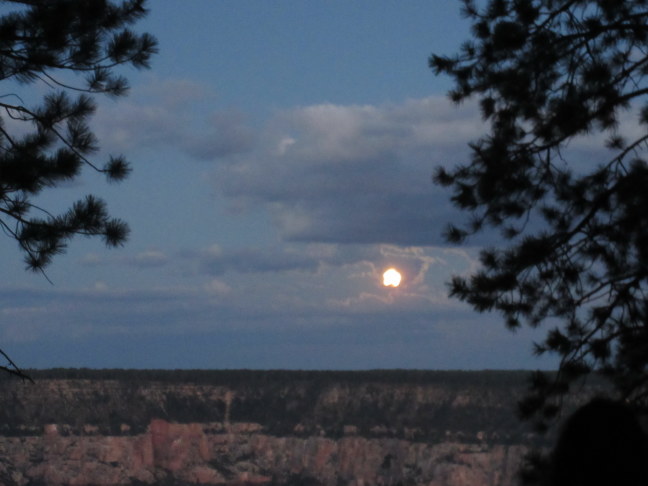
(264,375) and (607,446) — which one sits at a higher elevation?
(264,375)

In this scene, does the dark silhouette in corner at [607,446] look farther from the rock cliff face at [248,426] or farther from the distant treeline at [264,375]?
the distant treeline at [264,375]

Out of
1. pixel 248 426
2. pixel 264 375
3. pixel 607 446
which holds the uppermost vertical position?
pixel 264 375

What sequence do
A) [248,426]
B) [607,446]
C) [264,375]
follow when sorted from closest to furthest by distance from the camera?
[607,446] < [248,426] < [264,375]

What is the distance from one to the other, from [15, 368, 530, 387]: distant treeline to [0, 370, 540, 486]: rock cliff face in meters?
0.10

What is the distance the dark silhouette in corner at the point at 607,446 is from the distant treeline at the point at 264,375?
53.2 m

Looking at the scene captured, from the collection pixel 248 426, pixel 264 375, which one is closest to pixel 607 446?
pixel 248 426

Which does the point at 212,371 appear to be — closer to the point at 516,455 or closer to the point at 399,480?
the point at 399,480

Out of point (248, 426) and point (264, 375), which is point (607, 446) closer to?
point (248, 426)

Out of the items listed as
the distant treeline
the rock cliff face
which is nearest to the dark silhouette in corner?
the rock cliff face

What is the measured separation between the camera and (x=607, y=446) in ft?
10.4

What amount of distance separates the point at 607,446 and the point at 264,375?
185 feet

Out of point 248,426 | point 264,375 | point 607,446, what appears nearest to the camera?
point 607,446

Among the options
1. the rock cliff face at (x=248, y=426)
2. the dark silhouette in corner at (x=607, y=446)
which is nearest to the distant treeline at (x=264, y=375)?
the rock cliff face at (x=248, y=426)

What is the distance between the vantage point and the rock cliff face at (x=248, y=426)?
174 ft
